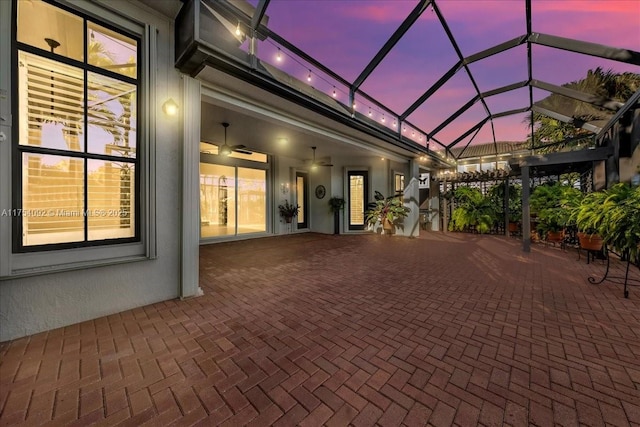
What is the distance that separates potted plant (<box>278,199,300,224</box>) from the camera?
30.1ft

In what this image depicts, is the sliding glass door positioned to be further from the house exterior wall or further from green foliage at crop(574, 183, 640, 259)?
green foliage at crop(574, 183, 640, 259)

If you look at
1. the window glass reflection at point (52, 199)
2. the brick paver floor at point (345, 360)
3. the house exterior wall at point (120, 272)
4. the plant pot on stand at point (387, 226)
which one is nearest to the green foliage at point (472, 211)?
the plant pot on stand at point (387, 226)

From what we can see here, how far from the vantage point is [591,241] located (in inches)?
181

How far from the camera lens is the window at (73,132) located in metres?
2.22

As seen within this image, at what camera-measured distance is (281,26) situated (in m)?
4.46

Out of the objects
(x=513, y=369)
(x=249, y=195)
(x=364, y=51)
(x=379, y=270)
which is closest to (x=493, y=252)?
(x=379, y=270)

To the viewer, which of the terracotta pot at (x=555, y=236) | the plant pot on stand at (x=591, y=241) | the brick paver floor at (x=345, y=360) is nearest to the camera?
the brick paver floor at (x=345, y=360)

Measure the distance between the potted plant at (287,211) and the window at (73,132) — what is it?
6.33 meters

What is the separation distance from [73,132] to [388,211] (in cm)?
796

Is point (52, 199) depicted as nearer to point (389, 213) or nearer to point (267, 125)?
point (267, 125)

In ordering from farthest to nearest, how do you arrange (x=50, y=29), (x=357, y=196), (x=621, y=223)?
1. (x=357, y=196)
2. (x=621, y=223)
3. (x=50, y=29)

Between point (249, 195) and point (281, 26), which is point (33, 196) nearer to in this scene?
point (281, 26)

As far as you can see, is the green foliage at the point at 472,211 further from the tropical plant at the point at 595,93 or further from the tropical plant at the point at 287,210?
the tropical plant at the point at 287,210

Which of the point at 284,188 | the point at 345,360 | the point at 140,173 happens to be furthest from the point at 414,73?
the point at 345,360
